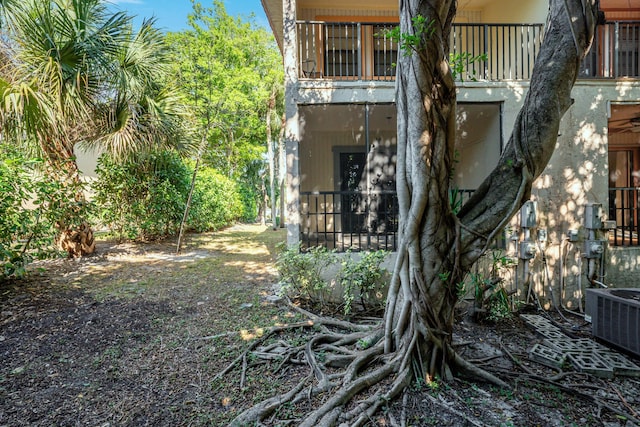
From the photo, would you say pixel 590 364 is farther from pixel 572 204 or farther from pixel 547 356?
pixel 572 204

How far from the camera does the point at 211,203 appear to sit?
12297 mm

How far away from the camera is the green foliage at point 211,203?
36.4 feet

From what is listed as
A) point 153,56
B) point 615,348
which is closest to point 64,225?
point 153,56

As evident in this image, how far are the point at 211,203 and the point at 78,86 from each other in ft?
22.7

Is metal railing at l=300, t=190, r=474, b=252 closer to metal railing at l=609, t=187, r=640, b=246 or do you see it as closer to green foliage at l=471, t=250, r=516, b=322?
green foliage at l=471, t=250, r=516, b=322

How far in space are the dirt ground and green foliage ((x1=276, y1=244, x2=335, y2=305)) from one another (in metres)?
0.39

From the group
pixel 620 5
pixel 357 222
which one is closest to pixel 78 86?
pixel 357 222

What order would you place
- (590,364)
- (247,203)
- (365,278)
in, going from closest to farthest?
(590,364)
(365,278)
(247,203)

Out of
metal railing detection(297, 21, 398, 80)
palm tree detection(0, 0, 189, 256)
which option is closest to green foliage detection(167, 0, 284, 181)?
metal railing detection(297, 21, 398, 80)

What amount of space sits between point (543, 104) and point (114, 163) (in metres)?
8.41

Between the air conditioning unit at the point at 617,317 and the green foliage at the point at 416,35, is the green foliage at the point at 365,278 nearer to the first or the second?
the air conditioning unit at the point at 617,317

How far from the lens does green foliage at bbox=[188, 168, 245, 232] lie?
1109 cm

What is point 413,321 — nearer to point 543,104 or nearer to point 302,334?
point 302,334

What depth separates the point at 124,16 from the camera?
20.8 ft
